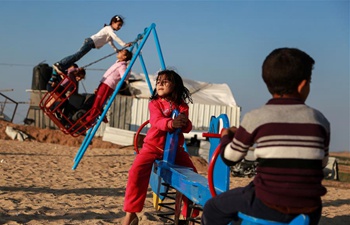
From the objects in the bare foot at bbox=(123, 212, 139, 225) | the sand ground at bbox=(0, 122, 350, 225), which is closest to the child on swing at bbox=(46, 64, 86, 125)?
the sand ground at bbox=(0, 122, 350, 225)

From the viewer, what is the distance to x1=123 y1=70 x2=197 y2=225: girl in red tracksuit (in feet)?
13.9

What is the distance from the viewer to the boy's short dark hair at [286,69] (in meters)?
2.21

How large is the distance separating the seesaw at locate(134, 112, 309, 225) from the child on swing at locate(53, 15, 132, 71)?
3787mm

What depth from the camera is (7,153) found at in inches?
477

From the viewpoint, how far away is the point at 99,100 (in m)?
8.66

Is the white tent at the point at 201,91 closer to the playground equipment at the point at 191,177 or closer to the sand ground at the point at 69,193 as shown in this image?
the sand ground at the point at 69,193

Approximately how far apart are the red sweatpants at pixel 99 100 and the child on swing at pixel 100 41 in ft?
2.30

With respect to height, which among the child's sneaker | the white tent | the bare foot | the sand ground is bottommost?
the sand ground

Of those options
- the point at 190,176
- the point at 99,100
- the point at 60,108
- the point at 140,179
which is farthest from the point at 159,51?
the point at 190,176

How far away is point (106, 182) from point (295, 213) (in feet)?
21.5

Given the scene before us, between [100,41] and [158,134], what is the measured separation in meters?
4.40

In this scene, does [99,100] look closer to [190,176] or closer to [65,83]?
[65,83]

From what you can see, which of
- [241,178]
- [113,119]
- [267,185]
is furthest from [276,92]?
[113,119]

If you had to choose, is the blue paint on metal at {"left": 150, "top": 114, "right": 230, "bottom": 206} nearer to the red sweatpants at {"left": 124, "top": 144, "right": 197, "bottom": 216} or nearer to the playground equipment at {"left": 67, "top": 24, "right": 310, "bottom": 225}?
the playground equipment at {"left": 67, "top": 24, "right": 310, "bottom": 225}
